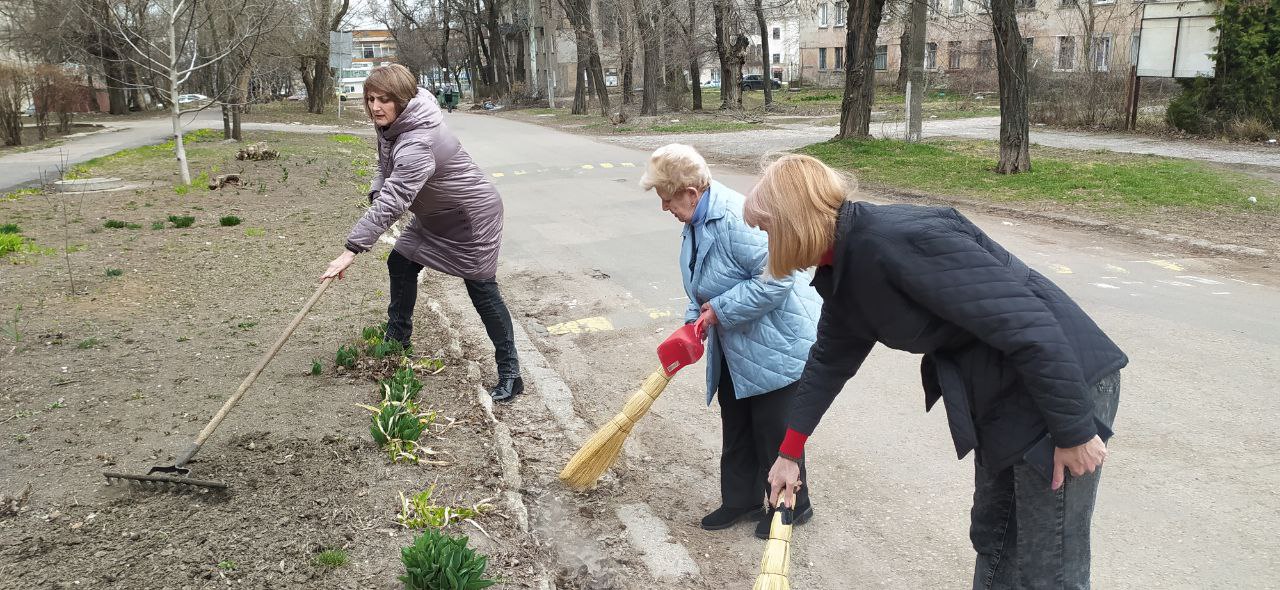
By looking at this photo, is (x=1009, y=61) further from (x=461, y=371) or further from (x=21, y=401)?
(x=21, y=401)

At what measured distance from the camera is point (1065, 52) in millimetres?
43219

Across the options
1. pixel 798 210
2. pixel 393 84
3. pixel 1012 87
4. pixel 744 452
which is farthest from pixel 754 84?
pixel 798 210

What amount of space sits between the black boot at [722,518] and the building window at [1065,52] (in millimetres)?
40682

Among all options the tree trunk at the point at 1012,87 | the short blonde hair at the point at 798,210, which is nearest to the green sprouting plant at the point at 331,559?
the short blonde hair at the point at 798,210

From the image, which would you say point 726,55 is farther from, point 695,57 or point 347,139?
point 347,139

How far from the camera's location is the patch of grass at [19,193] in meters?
12.8

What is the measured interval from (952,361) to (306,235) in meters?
8.93

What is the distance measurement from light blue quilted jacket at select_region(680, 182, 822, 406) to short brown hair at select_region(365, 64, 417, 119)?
1969mm

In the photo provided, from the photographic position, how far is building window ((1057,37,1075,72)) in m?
41.1

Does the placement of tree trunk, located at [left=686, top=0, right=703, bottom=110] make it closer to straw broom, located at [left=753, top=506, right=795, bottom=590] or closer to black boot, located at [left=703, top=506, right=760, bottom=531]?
black boot, located at [left=703, top=506, right=760, bottom=531]

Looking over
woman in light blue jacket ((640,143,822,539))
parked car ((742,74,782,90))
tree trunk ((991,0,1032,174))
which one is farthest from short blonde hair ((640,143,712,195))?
parked car ((742,74,782,90))

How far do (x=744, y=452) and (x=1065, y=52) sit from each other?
45.3 m

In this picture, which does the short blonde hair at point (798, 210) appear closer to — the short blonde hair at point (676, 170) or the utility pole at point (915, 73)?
the short blonde hair at point (676, 170)

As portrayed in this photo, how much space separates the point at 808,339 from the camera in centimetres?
365
